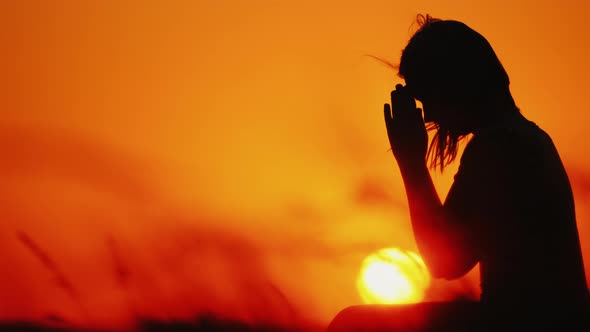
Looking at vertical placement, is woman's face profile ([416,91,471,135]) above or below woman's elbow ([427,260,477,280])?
above

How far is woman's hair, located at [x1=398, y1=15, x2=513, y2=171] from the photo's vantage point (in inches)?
78.8

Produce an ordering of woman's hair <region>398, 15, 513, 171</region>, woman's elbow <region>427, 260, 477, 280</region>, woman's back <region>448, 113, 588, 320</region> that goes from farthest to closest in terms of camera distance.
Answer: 1. woman's hair <region>398, 15, 513, 171</region>
2. woman's elbow <region>427, 260, 477, 280</region>
3. woman's back <region>448, 113, 588, 320</region>

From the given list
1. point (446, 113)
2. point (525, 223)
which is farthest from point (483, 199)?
point (446, 113)

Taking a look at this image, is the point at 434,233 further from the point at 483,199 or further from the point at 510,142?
the point at 510,142

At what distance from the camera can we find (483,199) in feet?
5.81

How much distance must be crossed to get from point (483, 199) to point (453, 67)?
0.42m

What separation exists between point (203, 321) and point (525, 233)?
4743mm

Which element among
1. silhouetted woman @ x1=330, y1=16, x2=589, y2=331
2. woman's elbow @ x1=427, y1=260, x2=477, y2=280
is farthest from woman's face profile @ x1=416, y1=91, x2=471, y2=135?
woman's elbow @ x1=427, y1=260, x2=477, y2=280

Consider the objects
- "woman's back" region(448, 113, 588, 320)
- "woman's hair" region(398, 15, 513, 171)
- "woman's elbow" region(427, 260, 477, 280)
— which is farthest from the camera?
"woman's hair" region(398, 15, 513, 171)

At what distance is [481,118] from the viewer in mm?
1976

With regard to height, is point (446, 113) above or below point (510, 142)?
above

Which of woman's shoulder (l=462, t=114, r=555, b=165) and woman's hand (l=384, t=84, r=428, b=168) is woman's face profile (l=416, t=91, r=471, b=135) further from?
woman's shoulder (l=462, t=114, r=555, b=165)

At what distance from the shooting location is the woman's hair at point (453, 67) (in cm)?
200

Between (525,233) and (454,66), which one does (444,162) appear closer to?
(454,66)
